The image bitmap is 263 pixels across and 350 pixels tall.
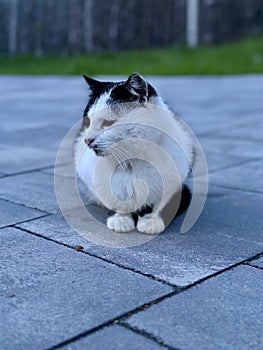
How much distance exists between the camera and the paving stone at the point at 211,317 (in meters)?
1.68

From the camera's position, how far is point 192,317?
183 cm

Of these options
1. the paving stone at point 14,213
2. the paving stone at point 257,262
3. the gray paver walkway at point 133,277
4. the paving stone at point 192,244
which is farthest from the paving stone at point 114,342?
the paving stone at point 14,213

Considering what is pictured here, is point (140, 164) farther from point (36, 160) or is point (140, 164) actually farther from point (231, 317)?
point (36, 160)

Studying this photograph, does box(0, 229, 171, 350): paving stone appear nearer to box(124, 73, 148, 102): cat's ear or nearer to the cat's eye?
the cat's eye

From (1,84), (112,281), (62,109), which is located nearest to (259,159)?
(112,281)

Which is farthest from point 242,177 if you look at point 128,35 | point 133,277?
point 128,35

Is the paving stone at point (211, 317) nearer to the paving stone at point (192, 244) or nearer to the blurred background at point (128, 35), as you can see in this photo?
the paving stone at point (192, 244)

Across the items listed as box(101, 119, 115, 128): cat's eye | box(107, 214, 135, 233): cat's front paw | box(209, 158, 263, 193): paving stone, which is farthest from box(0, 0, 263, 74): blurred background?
box(101, 119, 115, 128): cat's eye

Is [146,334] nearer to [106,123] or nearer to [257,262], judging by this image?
[257,262]

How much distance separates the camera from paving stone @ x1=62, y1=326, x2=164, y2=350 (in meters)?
1.64

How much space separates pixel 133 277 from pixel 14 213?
105 centimetres

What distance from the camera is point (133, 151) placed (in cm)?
254

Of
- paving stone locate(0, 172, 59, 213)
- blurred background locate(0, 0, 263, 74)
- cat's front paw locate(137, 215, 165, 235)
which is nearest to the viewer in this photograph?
cat's front paw locate(137, 215, 165, 235)

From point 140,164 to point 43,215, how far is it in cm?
66
